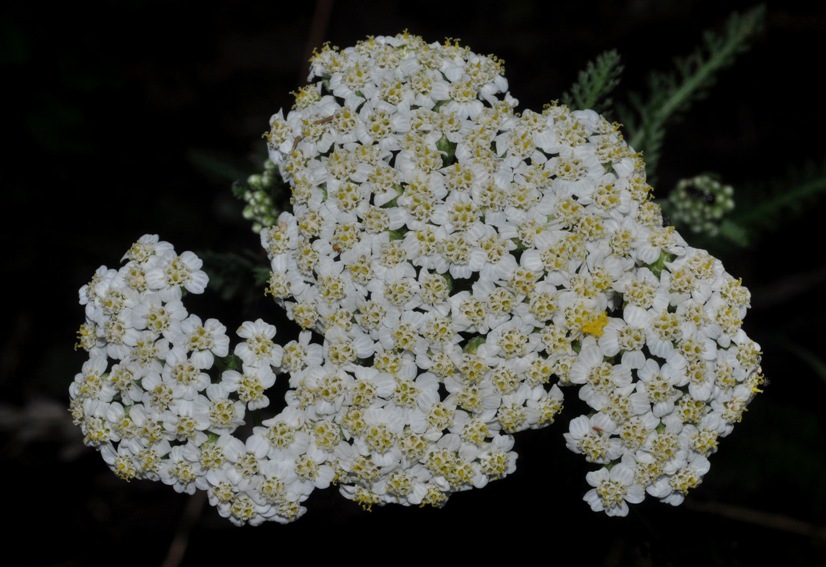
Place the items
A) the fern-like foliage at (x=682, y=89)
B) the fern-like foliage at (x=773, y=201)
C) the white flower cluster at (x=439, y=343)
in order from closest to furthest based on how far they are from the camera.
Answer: the white flower cluster at (x=439, y=343) → the fern-like foliage at (x=682, y=89) → the fern-like foliage at (x=773, y=201)

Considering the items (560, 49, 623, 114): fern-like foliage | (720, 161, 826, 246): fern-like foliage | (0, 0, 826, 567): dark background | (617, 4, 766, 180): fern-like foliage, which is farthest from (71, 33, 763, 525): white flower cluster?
(720, 161, 826, 246): fern-like foliage

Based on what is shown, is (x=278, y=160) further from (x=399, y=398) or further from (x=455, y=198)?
(x=399, y=398)

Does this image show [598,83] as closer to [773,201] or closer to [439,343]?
[439,343]

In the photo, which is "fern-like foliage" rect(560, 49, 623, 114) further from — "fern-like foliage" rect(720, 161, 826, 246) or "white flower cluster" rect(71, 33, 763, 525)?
"fern-like foliage" rect(720, 161, 826, 246)

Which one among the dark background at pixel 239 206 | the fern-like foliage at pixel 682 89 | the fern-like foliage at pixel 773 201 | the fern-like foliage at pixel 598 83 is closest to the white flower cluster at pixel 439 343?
the fern-like foliage at pixel 598 83

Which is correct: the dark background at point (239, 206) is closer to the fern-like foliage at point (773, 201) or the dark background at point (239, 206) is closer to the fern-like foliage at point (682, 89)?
the fern-like foliage at point (773, 201)

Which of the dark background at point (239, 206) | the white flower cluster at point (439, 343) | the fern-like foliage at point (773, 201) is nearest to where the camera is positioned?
the white flower cluster at point (439, 343)

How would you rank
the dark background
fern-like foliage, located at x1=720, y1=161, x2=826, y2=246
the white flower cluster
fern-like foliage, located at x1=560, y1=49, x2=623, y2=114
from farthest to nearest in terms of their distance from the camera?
the dark background → fern-like foliage, located at x1=720, y1=161, x2=826, y2=246 → fern-like foliage, located at x1=560, y1=49, x2=623, y2=114 → the white flower cluster
